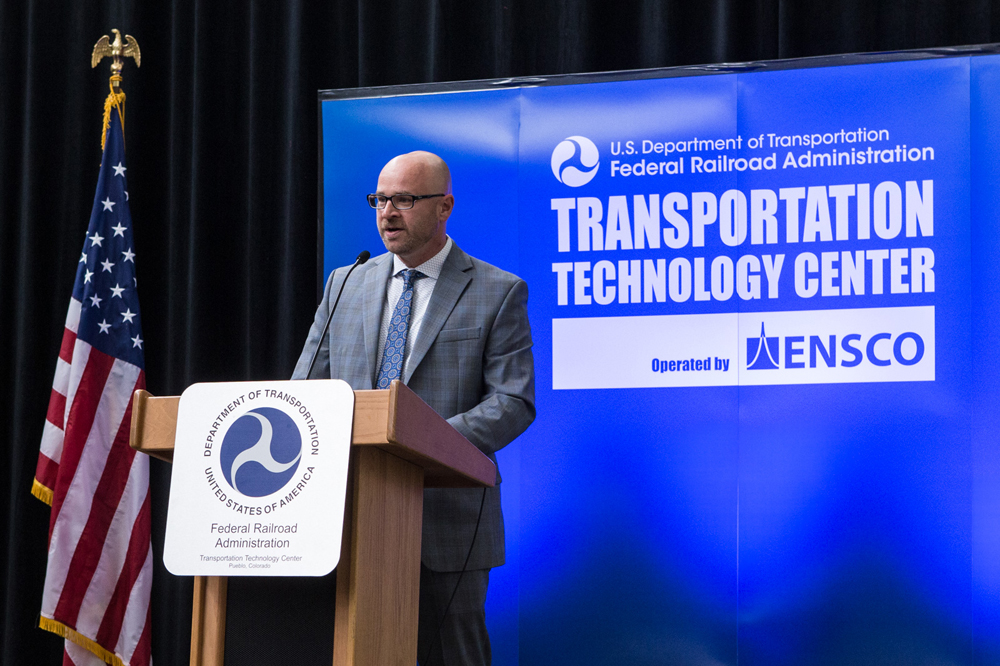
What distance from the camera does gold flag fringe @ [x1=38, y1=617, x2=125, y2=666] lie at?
361cm

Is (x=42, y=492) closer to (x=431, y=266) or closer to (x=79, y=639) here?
(x=79, y=639)

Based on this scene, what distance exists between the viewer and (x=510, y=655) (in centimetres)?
342

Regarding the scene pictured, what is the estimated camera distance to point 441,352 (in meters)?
2.48

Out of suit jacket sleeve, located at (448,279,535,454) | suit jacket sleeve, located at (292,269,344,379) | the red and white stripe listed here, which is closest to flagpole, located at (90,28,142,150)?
the red and white stripe

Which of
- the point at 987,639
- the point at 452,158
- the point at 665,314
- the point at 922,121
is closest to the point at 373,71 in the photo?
the point at 452,158

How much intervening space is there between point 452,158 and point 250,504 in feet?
7.44

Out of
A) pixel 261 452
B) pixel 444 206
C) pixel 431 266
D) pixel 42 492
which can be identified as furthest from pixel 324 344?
pixel 42 492

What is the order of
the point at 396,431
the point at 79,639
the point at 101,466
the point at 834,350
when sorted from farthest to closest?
1. the point at 101,466
2. the point at 79,639
3. the point at 834,350
4. the point at 396,431

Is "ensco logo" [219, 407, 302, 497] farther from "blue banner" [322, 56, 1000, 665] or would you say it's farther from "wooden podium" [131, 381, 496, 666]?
"blue banner" [322, 56, 1000, 665]

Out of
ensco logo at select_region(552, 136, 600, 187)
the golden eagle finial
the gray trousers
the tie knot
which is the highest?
the golden eagle finial

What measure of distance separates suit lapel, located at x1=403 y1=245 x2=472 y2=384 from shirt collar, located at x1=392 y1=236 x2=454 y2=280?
2 cm

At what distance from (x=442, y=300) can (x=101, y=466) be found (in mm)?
1914

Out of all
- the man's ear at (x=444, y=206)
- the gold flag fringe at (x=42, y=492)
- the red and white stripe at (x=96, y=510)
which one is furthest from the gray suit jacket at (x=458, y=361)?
the gold flag fringe at (x=42, y=492)

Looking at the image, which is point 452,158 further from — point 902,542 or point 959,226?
point 902,542
